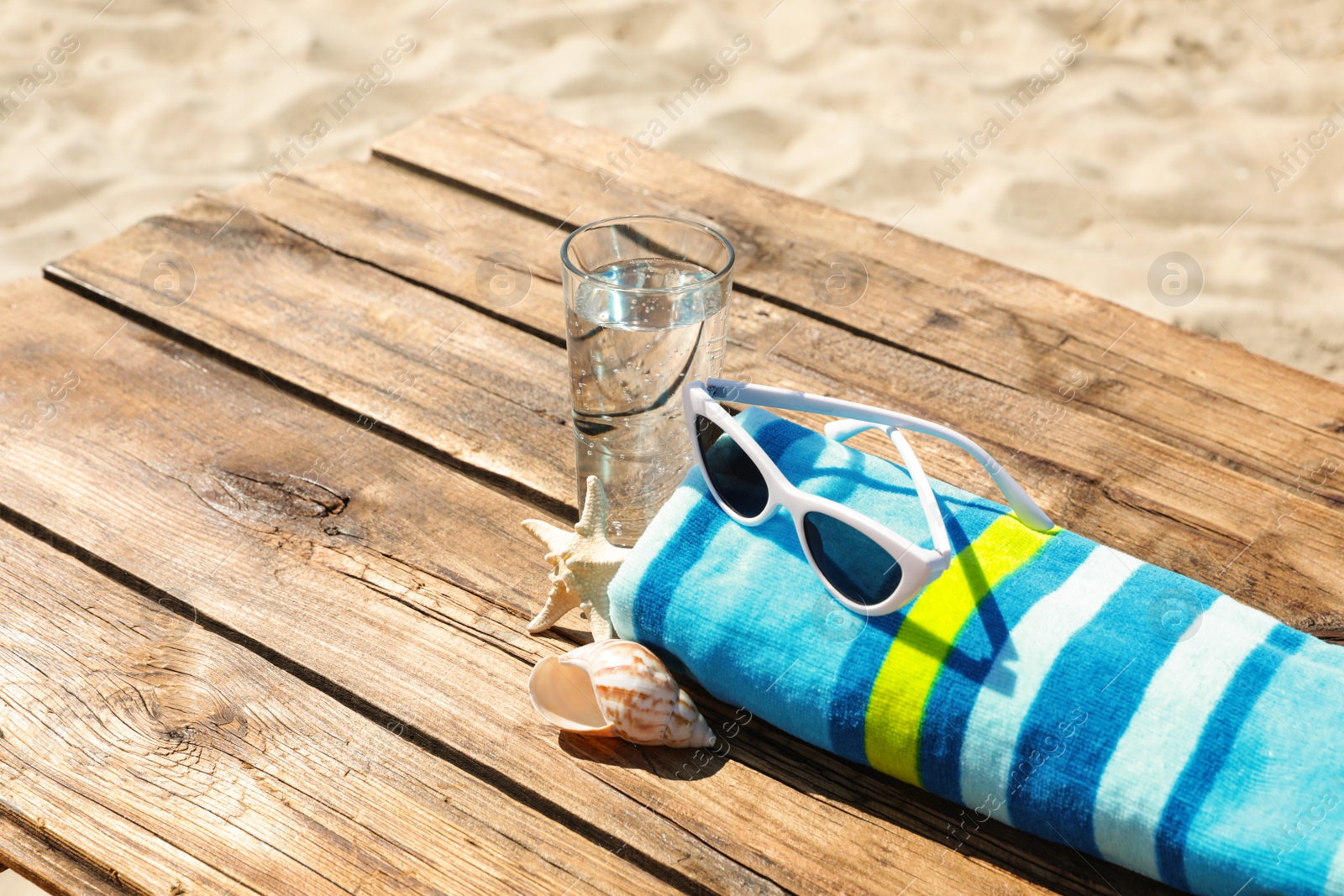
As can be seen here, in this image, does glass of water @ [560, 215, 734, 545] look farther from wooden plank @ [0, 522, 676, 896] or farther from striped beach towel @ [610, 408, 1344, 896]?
wooden plank @ [0, 522, 676, 896]

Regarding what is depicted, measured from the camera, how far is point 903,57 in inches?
144

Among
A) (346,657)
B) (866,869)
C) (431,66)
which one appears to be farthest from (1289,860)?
(431,66)

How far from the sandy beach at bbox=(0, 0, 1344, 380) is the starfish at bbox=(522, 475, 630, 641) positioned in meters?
2.05

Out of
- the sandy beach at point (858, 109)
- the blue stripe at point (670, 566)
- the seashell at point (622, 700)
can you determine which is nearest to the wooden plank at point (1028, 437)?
the blue stripe at point (670, 566)

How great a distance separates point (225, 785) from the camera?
1.08 metres

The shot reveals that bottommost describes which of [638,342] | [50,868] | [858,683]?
[50,868]

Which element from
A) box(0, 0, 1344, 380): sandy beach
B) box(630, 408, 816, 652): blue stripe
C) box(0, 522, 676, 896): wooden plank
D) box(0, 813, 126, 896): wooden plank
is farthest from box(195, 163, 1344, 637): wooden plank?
box(0, 0, 1344, 380): sandy beach

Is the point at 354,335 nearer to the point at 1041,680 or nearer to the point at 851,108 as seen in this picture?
the point at 1041,680

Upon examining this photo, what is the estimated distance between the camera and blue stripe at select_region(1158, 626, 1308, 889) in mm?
884

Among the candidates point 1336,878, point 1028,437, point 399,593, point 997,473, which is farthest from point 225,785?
point 1028,437

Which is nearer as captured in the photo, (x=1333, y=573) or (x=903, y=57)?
(x=1333, y=573)

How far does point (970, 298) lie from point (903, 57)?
7.11ft

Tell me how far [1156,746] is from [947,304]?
989 millimetres

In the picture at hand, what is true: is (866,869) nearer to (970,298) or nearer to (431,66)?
(970,298)
